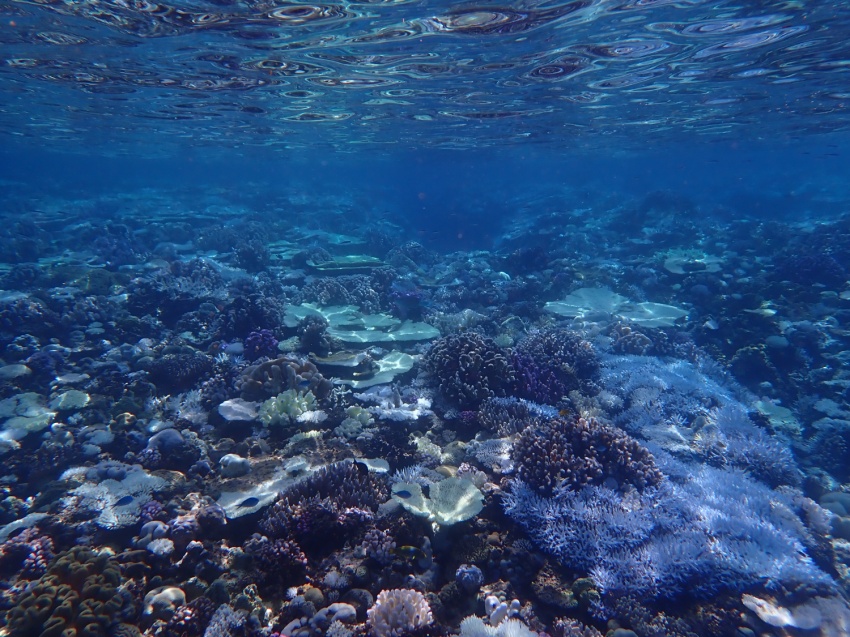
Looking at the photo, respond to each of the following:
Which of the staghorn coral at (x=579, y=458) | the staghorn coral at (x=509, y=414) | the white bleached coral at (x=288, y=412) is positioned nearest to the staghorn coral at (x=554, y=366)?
the staghorn coral at (x=509, y=414)

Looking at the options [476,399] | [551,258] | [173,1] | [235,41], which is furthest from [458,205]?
[476,399]

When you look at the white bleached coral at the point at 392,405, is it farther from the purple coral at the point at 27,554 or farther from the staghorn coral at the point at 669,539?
the purple coral at the point at 27,554

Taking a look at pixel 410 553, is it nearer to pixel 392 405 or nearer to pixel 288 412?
pixel 392 405

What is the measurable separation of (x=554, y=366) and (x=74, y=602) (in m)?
8.75

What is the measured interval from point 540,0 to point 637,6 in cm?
261

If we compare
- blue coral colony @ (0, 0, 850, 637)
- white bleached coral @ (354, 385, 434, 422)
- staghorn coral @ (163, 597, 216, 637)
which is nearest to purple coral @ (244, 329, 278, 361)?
blue coral colony @ (0, 0, 850, 637)

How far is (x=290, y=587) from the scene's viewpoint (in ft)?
15.5

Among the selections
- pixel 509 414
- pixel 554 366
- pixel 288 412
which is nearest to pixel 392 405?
pixel 288 412

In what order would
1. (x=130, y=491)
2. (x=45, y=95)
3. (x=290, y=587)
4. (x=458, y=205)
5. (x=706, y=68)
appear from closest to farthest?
(x=290, y=587) < (x=130, y=491) < (x=706, y=68) < (x=45, y=95) < (x=458, y=205)

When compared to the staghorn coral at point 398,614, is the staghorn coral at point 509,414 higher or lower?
lower

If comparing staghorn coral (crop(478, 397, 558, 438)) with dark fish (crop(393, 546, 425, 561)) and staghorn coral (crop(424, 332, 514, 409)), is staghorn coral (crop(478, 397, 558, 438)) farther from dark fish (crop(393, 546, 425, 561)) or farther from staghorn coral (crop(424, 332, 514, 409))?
dark fish (crop(393, 546, 425, 561))

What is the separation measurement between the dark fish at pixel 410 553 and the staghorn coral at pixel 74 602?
2.77 metres

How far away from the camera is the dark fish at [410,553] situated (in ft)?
16.4

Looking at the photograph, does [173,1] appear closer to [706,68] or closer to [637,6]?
[637,6]
